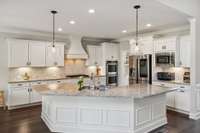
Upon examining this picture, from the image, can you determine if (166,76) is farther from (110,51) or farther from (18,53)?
(18,53)

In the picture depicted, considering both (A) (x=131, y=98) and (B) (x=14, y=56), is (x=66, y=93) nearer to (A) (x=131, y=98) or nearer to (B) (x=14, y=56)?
(A) (x=131, y=98)

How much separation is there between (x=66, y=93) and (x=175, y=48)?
400 centimetres

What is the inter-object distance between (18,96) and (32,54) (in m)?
1.65

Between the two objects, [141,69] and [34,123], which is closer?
[34,123]

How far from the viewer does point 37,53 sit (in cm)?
679

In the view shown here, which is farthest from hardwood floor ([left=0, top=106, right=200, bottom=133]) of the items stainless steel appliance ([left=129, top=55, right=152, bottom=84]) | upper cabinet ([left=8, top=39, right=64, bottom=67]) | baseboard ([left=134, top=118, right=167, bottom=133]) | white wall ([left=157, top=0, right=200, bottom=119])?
upper cabinet ([left=8, top=39, right=64, bottom=67])

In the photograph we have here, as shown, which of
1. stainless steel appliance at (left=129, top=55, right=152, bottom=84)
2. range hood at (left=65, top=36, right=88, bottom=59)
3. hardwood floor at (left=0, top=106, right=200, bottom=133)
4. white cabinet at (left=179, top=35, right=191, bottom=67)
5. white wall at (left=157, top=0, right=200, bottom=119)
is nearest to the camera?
hardwood floor at (left=0, top=106, right=200, bottom=133)

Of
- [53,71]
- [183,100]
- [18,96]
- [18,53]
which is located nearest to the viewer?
[183,100]

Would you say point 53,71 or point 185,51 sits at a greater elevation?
point 185,51

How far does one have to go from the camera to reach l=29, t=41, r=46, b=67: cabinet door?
665 centimetres

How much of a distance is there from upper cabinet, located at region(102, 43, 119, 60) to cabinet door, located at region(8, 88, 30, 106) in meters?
3.93


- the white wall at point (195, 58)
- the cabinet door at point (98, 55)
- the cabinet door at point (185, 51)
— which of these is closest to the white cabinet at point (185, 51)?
the cabinet door at point (185, 51)

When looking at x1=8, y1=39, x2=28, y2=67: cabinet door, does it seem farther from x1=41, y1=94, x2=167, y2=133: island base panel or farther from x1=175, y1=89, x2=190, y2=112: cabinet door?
x1=175, y1=89, x2=190, y2=112: cabinet door

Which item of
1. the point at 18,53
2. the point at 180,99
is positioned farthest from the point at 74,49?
the point at 180,99
